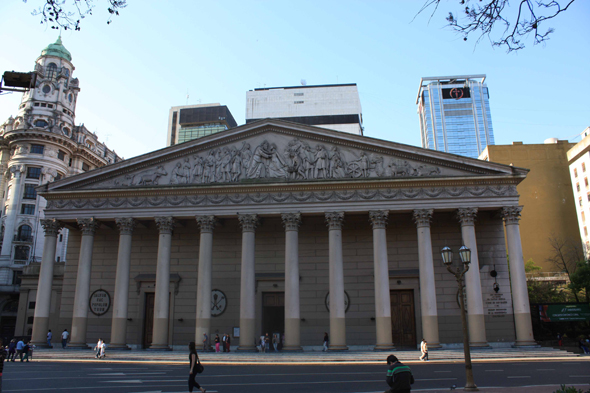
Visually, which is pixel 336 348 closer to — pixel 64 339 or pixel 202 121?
pixel 64 339

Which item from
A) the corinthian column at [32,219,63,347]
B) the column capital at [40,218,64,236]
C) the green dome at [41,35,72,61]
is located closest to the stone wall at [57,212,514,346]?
the corinthian column at [32,219,63,347]

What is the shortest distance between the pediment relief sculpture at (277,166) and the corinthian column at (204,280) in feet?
10.1

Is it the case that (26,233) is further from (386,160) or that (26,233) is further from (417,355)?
(417,355)

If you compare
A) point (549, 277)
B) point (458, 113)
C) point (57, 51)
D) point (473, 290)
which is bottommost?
point (473, 290)

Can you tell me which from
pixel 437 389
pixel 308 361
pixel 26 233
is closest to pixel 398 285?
pixel 308 361

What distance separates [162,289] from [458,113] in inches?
5927

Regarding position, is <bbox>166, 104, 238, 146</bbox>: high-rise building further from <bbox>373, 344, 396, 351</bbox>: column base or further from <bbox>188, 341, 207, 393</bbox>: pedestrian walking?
<bbox>188, 341, 207, 393</bbox>: pedestrian walking

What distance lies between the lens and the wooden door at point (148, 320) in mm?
34647

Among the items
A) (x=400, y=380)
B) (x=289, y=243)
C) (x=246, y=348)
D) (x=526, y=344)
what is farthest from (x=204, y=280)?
(x=400, y=380)

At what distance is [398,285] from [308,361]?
1080 centimetres

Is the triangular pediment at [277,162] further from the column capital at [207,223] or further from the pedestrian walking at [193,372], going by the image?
the pedestrian walking at [193,372]

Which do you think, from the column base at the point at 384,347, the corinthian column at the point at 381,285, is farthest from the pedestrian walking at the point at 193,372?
the corinthian column at the point at 381,285

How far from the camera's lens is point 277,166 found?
3300cm

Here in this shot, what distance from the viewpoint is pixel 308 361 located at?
25.2m
